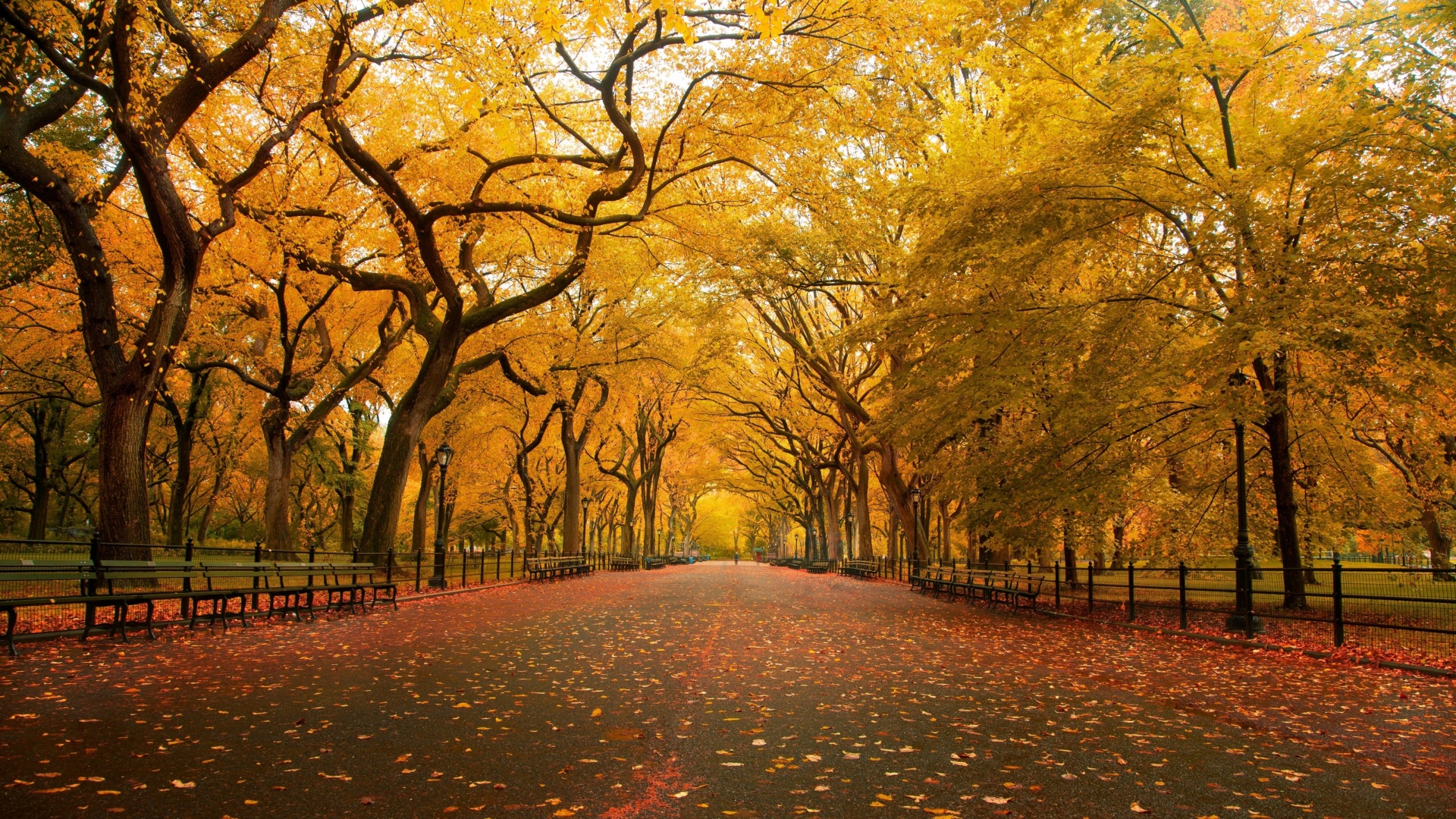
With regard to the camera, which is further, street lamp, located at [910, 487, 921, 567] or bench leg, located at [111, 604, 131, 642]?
street lamp, located at [910, 487, 921, 567]

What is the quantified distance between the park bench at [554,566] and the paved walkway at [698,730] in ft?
48.7

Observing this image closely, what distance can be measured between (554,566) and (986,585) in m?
14.8

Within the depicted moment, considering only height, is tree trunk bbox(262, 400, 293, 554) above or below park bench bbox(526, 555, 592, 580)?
above

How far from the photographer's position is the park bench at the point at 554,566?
2533cm

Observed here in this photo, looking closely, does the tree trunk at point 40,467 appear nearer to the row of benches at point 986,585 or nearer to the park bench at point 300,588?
the park bench at point 300,588

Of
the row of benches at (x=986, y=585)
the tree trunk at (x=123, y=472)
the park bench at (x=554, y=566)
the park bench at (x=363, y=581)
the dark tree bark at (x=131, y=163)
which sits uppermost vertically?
the dark tree bark at (x=131, y=163)

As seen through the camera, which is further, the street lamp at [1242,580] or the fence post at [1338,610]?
the street lamp at [1242,580]

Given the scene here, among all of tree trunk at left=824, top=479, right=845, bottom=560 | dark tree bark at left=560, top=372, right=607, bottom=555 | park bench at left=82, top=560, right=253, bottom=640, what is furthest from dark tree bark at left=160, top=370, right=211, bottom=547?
tree trunk at left=824, top=479, right=845, bottom=560

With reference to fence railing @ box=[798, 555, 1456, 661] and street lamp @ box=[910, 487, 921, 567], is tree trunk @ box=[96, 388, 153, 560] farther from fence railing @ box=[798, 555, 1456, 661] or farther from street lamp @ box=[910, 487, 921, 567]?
street lamp @ box=[910, 487, 921, 567]

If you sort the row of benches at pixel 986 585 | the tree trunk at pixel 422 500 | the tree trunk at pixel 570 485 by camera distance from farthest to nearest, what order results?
the tree trunk at pixel 422 500, the tree trunk at pixel 570 485, the row of benches at pixel 986 585

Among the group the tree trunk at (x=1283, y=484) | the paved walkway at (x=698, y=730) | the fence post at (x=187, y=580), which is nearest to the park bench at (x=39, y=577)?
the paved walkway at (x=698, y=730)

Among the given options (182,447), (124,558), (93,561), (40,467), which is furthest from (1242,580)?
(40,467)

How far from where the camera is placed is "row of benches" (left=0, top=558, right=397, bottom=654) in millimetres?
8453

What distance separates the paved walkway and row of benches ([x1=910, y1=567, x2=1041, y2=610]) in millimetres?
6009
